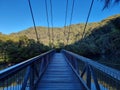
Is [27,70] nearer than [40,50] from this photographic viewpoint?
Yes

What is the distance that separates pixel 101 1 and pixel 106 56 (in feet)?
47.9

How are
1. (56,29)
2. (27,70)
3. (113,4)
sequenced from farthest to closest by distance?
(56,29), (113,4), (27,70)

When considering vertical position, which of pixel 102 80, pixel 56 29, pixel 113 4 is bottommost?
pixel 102 80

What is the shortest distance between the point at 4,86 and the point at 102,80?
136 cm

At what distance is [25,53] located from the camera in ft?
97.7

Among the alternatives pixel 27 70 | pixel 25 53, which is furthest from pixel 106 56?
pixel 27 70

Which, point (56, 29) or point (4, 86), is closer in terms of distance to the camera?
point (4, 86)

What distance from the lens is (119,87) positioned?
2416mm

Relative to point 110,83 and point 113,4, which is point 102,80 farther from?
point 113,4

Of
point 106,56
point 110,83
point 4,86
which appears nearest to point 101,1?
point 110,83

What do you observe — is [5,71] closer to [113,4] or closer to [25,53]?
[113,4]

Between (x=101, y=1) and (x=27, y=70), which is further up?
(x=101, y=1)

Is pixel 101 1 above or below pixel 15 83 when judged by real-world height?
above

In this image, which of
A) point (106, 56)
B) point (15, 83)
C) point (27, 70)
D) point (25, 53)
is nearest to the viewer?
point (15, 83)
